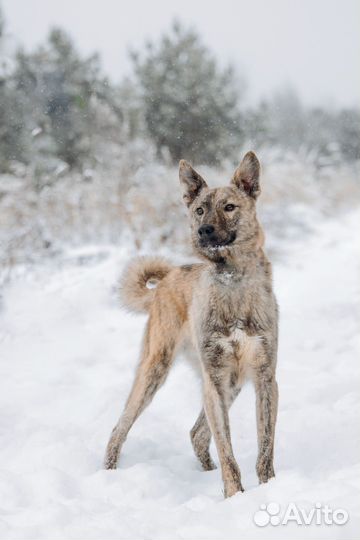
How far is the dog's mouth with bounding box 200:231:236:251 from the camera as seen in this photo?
3621mm

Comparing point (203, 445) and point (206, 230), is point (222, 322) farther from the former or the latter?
point (203, 445)

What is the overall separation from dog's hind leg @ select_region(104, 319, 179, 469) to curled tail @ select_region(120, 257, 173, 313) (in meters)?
0.41

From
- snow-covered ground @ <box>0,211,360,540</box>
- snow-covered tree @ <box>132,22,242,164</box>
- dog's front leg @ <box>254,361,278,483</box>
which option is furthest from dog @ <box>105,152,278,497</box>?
snow-covered tree @ <box>132,22,242,164</box>

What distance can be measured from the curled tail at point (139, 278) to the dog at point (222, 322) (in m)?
0.32

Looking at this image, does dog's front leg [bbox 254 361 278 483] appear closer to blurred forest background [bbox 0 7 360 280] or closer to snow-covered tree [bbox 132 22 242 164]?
blurred forest background [bbox 0 7 360 280]

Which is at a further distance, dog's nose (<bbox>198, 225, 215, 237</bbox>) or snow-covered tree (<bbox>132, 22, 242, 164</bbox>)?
snow-covered tree (<bbox>132, 22, 242, 164</bbox>)

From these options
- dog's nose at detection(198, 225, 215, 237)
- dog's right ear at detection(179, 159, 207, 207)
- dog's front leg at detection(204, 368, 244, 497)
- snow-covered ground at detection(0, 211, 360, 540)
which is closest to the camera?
snow-covered ground at detection(0, 211, 360, 540)

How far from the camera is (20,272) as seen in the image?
793cm

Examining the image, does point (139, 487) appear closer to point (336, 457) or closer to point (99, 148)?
point (336, 457)

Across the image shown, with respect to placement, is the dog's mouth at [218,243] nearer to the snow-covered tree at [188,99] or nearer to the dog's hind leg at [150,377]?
the dog's hind leg at [150,377]

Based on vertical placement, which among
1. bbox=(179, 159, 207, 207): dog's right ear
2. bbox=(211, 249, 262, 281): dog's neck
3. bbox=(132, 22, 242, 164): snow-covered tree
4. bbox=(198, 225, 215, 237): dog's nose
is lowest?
bbox=(211, 249, 262, 281): dog's neck

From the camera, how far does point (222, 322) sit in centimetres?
353

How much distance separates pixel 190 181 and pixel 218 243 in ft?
2.03

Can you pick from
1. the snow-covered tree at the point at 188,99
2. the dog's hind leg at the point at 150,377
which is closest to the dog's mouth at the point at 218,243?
the dog's hind leg at the point at 150,377
